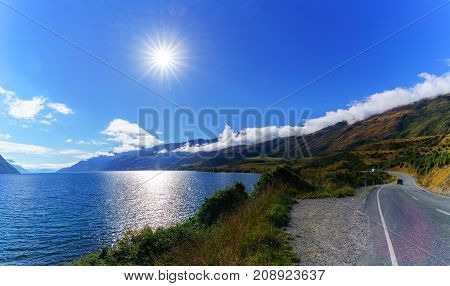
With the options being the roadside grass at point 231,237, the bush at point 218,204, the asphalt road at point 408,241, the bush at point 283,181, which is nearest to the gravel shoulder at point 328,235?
the asphalt road at point 408,241

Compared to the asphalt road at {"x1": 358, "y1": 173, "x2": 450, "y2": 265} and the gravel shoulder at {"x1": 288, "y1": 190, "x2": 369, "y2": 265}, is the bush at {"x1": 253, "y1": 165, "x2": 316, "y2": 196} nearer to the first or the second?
the gravel shoulder at {"x1": 288, "y1": 190, "x2": 369, "y2": 265}

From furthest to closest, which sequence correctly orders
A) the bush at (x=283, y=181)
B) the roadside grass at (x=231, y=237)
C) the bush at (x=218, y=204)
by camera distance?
1. the bush at (x=283, y=181)
2. the bush at (x=218, y=204)
3. the roadside grass at (x=231, y=237)

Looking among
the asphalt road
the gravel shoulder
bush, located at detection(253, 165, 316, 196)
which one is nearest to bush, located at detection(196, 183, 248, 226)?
bush, located at detection(253, 165, 316, 196)

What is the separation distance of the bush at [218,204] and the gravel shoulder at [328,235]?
665 centimetres

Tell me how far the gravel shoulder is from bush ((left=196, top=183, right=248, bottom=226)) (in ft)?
21.8

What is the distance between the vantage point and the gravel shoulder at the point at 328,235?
8.38 meters

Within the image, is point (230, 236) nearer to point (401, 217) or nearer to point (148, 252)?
point (148, 252)

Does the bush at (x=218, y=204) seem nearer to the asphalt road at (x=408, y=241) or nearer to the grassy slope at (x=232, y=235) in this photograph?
the grassy slope at (x=232, y=235)

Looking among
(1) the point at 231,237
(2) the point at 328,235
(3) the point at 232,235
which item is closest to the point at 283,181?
(2) the point at 328,235

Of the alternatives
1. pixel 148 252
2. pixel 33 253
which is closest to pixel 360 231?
pixel 148 252

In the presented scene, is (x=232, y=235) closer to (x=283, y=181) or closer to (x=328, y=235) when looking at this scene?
(x=328, y=235)

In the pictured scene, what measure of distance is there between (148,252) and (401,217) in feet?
41.2

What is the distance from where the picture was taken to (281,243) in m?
9.80

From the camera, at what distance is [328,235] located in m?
11.0
